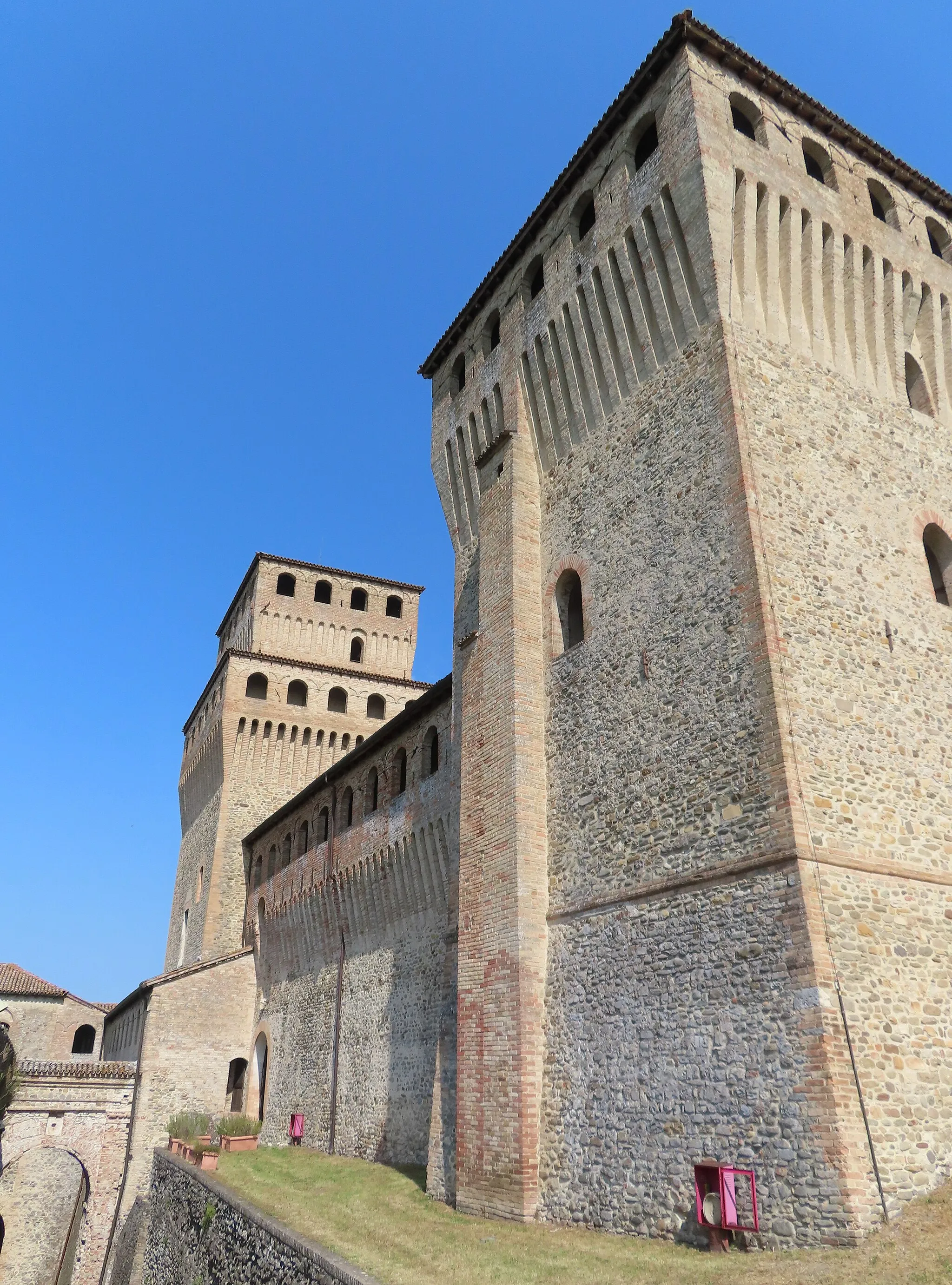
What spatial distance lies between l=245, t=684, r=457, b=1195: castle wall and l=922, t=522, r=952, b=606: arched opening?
25.9ft

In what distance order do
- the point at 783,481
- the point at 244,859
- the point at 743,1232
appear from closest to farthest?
the point at 743,1232, the point at 783,481, the point at 244,859

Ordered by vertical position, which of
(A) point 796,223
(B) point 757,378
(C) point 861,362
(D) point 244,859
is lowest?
(D) point 244,859

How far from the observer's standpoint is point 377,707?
32.1m

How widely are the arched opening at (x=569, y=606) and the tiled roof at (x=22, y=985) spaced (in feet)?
116

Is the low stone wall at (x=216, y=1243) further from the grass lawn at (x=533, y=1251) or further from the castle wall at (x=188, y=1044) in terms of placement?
the castle wall at (x=188, y=1044)

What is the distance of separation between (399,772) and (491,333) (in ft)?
28.7

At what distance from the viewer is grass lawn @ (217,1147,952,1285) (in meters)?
6.75

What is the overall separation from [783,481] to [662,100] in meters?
5.87

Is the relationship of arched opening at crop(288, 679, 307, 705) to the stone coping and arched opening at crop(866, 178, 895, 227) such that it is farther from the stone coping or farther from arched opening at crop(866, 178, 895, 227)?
arched opening at crop(866, 178, 895, 227)

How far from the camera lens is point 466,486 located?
16.5m

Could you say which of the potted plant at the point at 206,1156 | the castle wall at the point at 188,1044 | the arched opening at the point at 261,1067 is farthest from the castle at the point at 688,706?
the castle wall at the point at 188,1044

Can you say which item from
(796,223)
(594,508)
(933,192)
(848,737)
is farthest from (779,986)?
(933,192)

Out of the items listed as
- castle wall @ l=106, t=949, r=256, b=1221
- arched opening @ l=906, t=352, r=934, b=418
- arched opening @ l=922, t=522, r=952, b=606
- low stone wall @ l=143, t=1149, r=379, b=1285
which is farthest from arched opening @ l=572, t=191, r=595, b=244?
castle wall @ l=106, t=949, r=256, b=1221

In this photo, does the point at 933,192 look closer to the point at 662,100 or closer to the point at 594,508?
the point at 662,100
